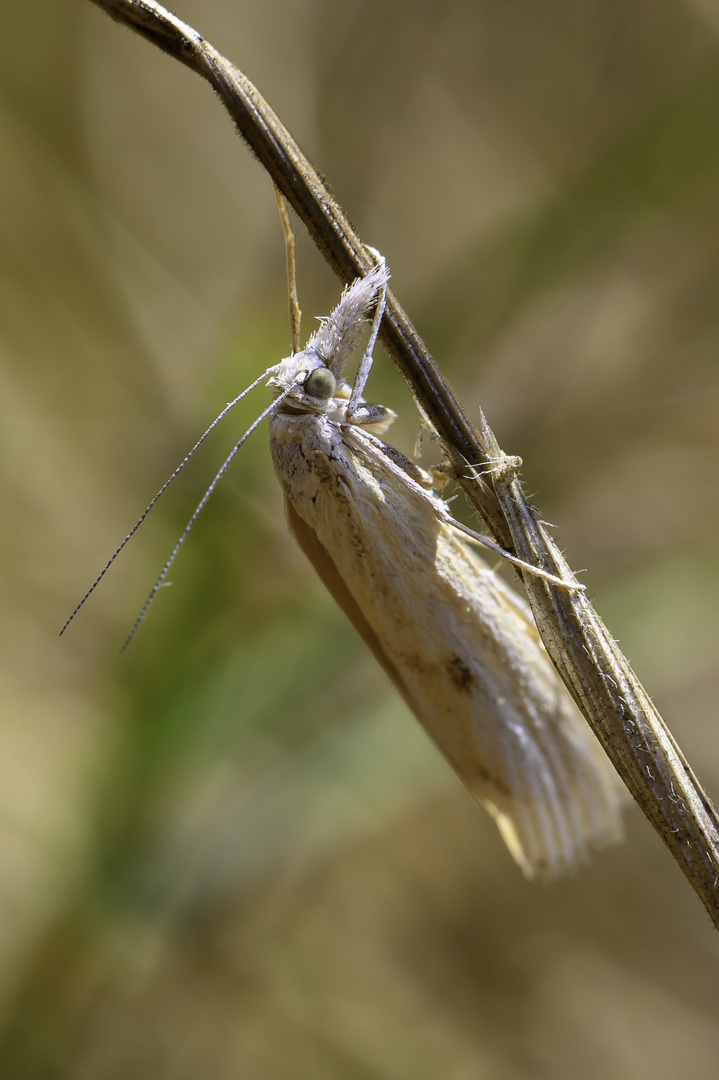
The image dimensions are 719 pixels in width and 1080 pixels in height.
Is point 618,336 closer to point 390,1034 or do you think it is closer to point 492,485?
point 492,485

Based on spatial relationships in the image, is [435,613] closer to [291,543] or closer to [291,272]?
[291,272]

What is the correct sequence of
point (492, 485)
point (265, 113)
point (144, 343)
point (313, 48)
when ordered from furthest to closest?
point (144, 343)
point (313, 48)
point (492, 485)
point (265, 113)

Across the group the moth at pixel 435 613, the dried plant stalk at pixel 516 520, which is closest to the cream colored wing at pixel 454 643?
the moth at pixel 435 613

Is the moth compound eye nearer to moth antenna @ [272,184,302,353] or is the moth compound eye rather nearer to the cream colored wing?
the cream colored wing

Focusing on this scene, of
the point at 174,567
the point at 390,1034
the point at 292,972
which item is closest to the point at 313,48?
the point at 174,567

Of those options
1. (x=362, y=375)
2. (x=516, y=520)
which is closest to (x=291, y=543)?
(x=362, y=375)
